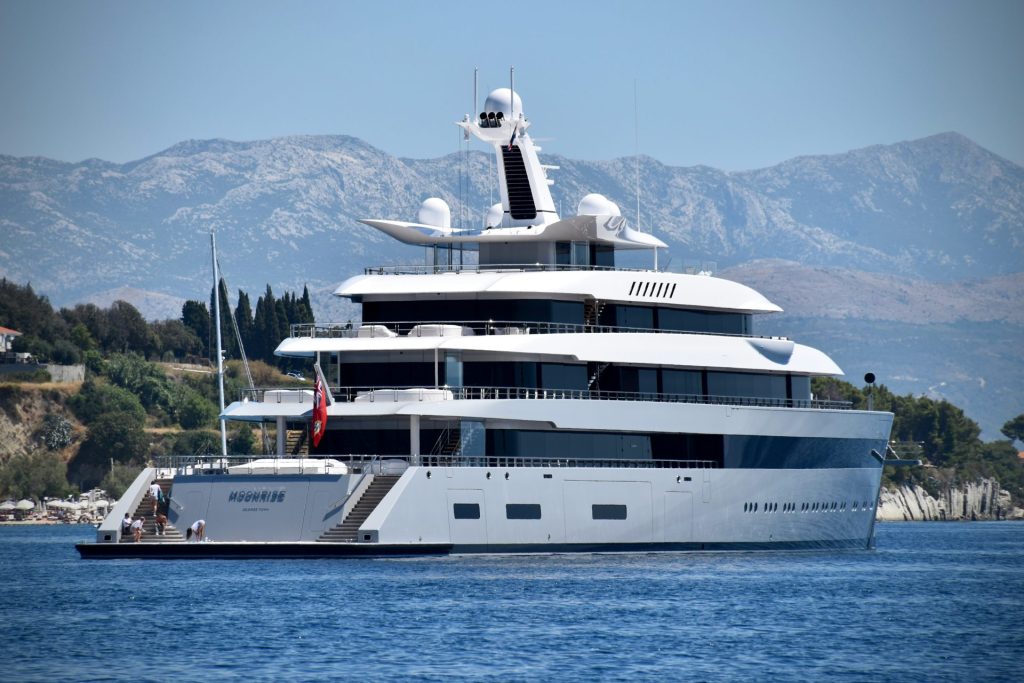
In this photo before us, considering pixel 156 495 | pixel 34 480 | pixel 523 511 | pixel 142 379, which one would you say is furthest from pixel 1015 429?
pixel 156 495

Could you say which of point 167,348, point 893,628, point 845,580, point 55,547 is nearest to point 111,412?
point 167,348

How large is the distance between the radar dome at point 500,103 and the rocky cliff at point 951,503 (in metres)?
77.3

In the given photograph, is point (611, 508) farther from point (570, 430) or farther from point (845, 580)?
point (845, 580)

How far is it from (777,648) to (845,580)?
12.0m

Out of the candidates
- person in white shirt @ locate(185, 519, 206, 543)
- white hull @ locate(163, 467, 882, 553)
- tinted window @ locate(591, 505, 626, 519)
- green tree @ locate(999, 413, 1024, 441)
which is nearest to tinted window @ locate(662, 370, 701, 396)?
white hull @ locate(163, 467, 882, 553)

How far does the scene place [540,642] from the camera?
31.1m

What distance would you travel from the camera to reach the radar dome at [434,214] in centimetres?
5169

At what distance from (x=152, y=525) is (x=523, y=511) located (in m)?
8.65

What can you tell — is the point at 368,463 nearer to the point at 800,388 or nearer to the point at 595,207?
the point at 595,207

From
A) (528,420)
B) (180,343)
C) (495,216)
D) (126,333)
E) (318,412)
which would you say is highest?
(126,333)

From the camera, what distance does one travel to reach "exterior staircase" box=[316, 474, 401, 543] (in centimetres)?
4241

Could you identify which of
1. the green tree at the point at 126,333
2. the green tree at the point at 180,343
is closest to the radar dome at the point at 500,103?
the green tree at the point at 126,333

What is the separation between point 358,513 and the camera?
42656 millimetres

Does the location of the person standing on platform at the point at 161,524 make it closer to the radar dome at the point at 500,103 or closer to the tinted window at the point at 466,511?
the tinted window at the point at 466,511
